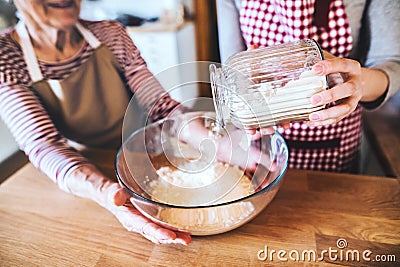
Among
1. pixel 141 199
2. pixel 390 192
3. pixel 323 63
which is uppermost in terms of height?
pixel 323 63

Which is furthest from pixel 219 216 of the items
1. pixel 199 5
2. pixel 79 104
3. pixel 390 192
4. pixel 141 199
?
pixel 199 5

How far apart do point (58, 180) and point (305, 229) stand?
483mm

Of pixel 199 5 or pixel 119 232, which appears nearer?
pixel 119 232

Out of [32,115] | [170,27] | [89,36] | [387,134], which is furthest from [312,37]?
[170,27]

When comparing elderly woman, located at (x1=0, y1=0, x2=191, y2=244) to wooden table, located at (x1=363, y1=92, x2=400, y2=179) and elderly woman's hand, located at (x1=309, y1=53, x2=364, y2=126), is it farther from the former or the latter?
wooden table, located at (x1=363, y1=92, x2=400, y2=179)

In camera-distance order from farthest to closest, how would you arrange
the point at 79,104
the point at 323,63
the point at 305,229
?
the point at 79,104 → the point at 305,229 → the point at 323,63

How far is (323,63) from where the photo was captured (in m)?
0.50

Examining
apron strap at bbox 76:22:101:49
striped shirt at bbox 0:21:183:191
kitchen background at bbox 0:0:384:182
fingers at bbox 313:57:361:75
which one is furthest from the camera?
kitchen background at bbox 0:0:384:182

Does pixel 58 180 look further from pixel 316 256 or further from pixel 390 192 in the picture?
pixel 390 192

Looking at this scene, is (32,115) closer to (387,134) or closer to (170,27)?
(387,134)

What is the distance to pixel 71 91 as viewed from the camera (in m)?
0.82

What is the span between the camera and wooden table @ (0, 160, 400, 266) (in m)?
0.57

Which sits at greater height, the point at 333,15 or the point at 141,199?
the point at 333,15

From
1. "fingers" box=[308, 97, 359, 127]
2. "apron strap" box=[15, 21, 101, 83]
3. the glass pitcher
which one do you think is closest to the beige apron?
"apron strap" box=[15, 21, 101, 83]
